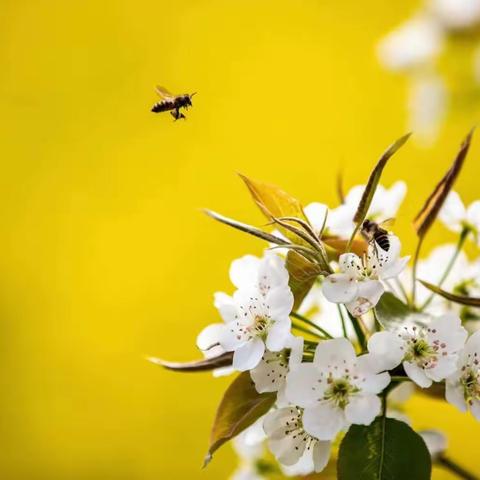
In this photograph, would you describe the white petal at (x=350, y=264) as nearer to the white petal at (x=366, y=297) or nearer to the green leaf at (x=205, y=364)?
the white petal at (x=366, y=297)

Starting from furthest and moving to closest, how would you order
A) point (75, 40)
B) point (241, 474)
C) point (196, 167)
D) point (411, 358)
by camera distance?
point (75, 40) → point (196, 167) → point (241, 474) → point (411, 358)

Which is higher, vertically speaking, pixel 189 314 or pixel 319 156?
pixel 319 156

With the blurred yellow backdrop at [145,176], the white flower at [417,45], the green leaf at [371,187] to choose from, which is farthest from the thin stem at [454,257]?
the blurred yellow backdrop at [145,176]

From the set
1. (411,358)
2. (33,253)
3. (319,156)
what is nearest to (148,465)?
(33,253)

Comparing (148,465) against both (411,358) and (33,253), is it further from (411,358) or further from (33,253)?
(411,358)

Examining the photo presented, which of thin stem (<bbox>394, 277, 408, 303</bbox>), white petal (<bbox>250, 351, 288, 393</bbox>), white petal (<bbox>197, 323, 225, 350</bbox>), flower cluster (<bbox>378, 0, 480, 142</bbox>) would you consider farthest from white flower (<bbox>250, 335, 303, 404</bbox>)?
flower cluster (<bbox>378, 0, 480, 142</bbox>)

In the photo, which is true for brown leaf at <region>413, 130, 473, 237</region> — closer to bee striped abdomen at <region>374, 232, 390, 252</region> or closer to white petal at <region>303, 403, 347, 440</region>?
bee striped abdomen at <region>374, 232, 390, 252</region>

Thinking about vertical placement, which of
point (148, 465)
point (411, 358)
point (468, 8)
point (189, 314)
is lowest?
point (148, 465)
